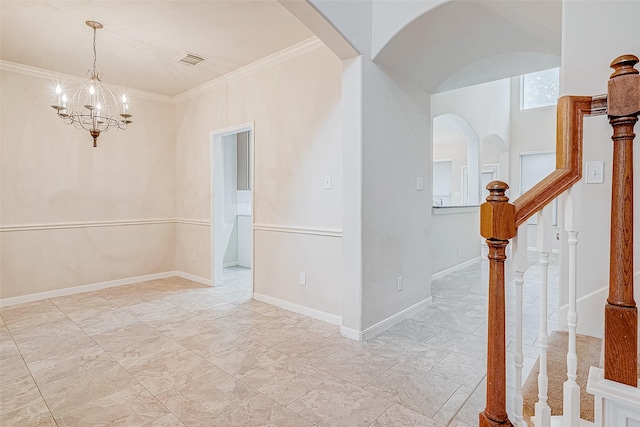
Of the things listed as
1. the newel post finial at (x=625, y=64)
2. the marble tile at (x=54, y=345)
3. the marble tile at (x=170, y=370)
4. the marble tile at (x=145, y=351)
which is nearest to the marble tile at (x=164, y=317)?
the marble tile at (x=145, y=351)

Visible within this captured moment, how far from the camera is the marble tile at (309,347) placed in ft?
8.23

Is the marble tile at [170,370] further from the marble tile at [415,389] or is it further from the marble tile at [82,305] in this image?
the marble tile at [82,305]

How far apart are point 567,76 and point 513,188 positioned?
6.50m

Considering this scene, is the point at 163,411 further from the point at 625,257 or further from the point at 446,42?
the point at 446,42

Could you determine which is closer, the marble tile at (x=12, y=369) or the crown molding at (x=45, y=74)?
the marble tile at (x=12, y=369)

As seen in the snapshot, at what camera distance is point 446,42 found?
280 cm

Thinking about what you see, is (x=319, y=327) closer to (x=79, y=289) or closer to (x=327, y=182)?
(x=327, y=182)

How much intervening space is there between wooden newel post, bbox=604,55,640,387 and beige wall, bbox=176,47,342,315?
2322 millimetres

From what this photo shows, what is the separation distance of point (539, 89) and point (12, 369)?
9.53m

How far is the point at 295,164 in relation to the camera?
3570 mm

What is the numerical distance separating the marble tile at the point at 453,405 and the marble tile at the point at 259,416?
2.27ft

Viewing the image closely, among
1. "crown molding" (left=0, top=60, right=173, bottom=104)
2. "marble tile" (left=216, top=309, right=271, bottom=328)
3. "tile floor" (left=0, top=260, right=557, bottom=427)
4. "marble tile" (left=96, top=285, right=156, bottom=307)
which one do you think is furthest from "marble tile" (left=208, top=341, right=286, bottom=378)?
"crown molding" (left=0, top=60, right=173, bottom=104)

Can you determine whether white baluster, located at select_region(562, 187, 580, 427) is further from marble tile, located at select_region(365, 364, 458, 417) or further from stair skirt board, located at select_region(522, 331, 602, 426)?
marble tile, located at select_region(365, 364, 458, 417)

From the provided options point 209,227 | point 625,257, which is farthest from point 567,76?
point 209,227
